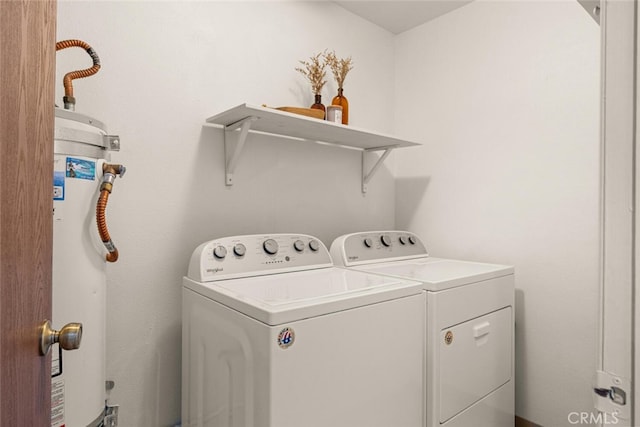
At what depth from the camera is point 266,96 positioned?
1.87 metres

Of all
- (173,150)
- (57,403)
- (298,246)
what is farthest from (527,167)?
(57,403)

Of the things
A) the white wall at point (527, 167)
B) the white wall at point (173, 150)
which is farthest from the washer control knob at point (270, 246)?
the white wall at point (527, 167)

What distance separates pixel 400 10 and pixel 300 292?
1.88 meters

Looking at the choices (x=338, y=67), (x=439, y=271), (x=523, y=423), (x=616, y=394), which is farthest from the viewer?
(x=338, y=67)

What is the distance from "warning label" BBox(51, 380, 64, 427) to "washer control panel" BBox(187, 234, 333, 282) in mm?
497

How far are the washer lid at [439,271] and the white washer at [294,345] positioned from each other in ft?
0.32

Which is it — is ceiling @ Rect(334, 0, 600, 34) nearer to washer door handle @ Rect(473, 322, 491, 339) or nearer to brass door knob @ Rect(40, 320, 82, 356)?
washer door handle @ Rect(473, 322, 491, 339)

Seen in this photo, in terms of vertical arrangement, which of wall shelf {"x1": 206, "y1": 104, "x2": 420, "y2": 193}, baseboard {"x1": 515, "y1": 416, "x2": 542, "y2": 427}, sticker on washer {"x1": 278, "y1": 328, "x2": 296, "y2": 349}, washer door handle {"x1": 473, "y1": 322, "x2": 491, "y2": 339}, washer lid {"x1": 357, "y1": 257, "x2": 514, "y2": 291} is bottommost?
baseboard {"x1": 515, "y1": 416, "x2": 542, "y2": 427}

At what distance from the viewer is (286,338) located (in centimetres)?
97

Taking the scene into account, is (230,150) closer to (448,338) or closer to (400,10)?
(448,338)

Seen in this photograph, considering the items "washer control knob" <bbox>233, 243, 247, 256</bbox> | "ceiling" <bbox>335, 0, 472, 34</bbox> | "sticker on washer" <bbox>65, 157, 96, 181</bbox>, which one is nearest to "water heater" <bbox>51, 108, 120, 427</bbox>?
"sticker on washer" <bbox>65, 157, 96, 181</bbox>

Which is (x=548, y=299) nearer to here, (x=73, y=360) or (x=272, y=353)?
(x=272, y=353)

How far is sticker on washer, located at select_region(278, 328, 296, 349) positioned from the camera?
96cm

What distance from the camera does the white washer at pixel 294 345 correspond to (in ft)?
3.22
